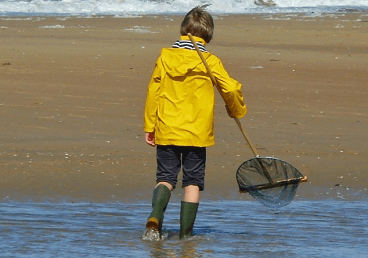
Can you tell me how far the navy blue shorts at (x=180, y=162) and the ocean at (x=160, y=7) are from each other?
56.4 feet

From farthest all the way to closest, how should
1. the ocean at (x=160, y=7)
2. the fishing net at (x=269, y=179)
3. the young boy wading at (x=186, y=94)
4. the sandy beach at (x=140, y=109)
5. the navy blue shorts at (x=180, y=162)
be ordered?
the ocean at (x=160, y=7), the sandy beach at (x=140, y=109), the fishing net at (x=269, y=179), the navy blue shorts at (x=180, y=162), the young boy wading at (x=186, y=94)

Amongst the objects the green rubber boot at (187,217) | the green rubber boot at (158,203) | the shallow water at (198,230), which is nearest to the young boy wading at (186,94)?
the green rubber boot at (158,203)

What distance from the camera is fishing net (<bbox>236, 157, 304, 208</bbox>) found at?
519 centimetres

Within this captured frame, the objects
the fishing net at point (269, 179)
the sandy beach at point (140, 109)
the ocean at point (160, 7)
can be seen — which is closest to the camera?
the fishing net at point (269, 179)

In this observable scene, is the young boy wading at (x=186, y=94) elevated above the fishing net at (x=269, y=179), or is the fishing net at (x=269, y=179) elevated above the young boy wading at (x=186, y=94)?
the young boy wading at (x=186, y=94)

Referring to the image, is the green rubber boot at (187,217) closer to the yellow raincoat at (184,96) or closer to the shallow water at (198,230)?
the shallow water at (198,230)

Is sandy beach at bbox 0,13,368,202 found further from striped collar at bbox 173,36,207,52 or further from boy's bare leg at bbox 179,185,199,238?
striped collar at bbox 173,36,207,52

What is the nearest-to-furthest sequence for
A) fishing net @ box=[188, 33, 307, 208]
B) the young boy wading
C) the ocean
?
the young boy wading, fishing net @ box=[188, 33, 307, 208], the ocean

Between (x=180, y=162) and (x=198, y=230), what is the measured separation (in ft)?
2.06

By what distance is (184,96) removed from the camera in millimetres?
4805

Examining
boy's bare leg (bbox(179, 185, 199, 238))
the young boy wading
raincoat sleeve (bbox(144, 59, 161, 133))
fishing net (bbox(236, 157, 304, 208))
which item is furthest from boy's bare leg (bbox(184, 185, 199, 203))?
raincoat sleeve (bbox(144, 59, 161, 133))

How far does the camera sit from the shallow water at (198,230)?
489 cm

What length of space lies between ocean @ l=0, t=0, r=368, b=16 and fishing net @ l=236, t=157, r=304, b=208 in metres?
16.8

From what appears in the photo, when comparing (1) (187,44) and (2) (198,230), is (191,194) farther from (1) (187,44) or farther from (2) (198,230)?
(1) (187,44)
